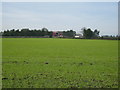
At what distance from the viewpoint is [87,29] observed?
81875 millimetres

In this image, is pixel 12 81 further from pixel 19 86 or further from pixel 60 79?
pixel 60 79

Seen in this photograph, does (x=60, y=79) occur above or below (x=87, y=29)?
below

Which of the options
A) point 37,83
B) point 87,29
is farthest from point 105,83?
point 87,29

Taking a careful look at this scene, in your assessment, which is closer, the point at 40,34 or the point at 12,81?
the point at 12,81

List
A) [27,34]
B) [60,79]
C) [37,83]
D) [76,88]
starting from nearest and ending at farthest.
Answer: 1. [76,88]
2. [37,83]
3. [60,79]
4. [27,34]

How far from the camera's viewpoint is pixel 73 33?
329 ft

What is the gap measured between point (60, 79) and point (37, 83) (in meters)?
0.74

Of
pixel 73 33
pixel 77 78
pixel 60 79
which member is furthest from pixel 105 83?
pixel 73 33

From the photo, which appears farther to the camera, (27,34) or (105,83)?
(27,34)

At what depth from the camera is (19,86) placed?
3793 millimetres

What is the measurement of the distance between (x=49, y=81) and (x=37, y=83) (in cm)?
37

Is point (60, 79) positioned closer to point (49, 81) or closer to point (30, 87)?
point (49, 81)

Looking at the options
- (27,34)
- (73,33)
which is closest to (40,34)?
(27,34)

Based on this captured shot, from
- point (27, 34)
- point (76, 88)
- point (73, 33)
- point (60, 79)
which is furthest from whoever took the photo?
point (73, 33)
